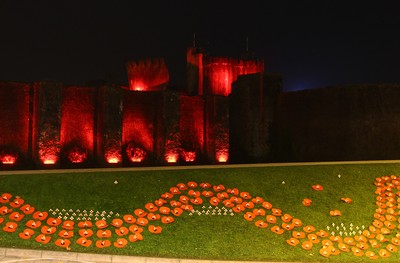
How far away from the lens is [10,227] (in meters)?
8.92

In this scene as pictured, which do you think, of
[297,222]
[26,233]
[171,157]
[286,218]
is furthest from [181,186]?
[171,157]

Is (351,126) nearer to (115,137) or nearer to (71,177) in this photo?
(115,137)

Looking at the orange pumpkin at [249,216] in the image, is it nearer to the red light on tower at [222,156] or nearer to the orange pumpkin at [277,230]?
the orange pumpkin at [277,230]

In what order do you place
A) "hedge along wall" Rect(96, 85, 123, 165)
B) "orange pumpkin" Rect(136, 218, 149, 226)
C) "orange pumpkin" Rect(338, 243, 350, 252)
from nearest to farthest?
"orange pumpkin" Rect(338, 243, 350, 252)
"orange pumpkin" Rect(136, 218, 149, 226)
"hedge along wall" Rect(96, 85, 123, 165)

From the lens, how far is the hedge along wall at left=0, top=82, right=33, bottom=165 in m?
22.4

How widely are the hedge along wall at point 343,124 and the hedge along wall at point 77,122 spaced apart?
11535 millimetres

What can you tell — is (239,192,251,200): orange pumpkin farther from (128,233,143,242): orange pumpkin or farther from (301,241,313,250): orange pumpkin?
(128,233,143,242): orange pumpkin

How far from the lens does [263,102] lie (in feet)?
91.0

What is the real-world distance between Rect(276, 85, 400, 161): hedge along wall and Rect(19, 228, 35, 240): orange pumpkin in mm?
19443

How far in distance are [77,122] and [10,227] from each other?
52.0 feet

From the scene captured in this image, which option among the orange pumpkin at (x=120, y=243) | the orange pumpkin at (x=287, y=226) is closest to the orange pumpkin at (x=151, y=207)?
the orange pumpkin at (x=120, y=243)

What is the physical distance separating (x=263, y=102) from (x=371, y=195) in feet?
53.7

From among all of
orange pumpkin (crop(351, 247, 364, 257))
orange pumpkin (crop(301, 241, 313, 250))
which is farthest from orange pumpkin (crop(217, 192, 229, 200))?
orange pumpkin (crop(351, 247, 364, 257))

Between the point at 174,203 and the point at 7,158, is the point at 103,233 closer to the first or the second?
the point at 174,203
